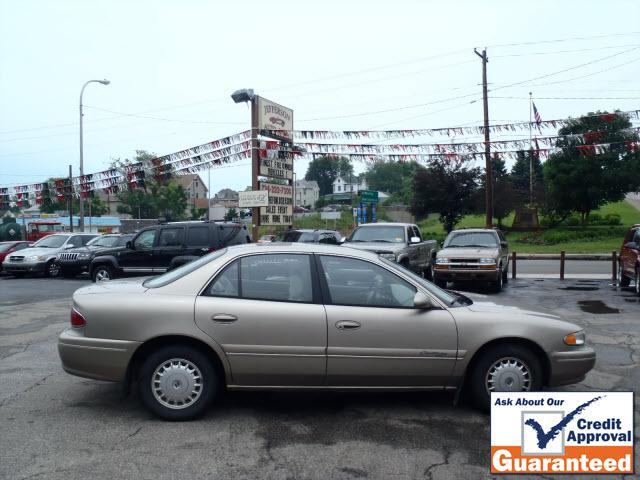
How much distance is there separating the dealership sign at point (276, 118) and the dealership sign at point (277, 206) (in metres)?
1.88

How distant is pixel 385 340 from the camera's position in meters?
5.14

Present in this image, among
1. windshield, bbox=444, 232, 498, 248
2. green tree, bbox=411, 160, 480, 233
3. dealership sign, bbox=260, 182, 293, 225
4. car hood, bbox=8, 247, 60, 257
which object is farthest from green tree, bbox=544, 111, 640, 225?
car hood, bbox=8, 247, 60, 257

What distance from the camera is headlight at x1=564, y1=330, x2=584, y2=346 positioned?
537 centimetres

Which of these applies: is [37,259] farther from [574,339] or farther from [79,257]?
[574,339]

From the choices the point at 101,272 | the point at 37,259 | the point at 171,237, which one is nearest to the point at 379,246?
the point at 171,237

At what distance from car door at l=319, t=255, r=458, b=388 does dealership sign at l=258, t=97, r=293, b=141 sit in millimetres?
16170

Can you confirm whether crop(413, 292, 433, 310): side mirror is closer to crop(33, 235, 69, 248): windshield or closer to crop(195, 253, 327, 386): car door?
crop(195, 253, 327, 386): car door

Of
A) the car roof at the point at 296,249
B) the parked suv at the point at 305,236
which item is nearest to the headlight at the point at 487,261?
the parked suv at the point at 305,236

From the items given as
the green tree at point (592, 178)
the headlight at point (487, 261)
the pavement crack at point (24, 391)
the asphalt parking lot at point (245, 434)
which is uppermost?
the green tree at point (592, 178)

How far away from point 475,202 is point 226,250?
3149 cm

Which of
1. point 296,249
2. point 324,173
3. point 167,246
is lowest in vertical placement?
point 167,246

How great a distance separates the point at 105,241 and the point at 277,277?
17.3 m

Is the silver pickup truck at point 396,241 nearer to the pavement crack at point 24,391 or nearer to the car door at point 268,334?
the pavement crack at point 24,391

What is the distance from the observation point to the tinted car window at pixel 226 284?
525cm
